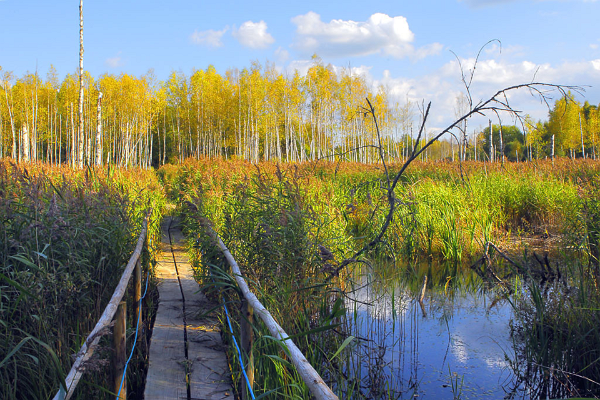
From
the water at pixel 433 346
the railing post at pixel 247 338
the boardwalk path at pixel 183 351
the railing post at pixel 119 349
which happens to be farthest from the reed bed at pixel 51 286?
the water at pixel 433 346

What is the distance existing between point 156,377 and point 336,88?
36494 mm

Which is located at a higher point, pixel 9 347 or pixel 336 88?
pixel 336 88

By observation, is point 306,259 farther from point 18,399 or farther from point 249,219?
point 18,399

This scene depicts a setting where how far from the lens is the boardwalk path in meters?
2.83

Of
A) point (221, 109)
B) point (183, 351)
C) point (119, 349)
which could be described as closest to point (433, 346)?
point (183, 351)

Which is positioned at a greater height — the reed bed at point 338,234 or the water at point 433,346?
the reed bed at point 338,234

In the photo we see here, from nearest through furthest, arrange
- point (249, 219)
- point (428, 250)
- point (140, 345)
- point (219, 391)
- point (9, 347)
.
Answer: point (9, 347) → point (219, 391) → point (140, 345) → point (249, 219) → point (428, 250)

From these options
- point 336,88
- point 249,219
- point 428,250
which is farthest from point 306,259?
point 336,88

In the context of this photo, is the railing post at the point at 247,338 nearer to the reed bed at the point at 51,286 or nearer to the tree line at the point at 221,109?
the reed bed at the point at 51,286

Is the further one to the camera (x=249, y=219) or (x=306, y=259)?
(x=249, y=219)

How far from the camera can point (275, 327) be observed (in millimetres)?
1875

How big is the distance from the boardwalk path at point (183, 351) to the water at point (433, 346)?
3.39ft

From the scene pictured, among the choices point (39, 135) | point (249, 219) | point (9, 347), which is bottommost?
point (9, 347)

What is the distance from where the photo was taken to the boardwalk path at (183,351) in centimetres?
283
